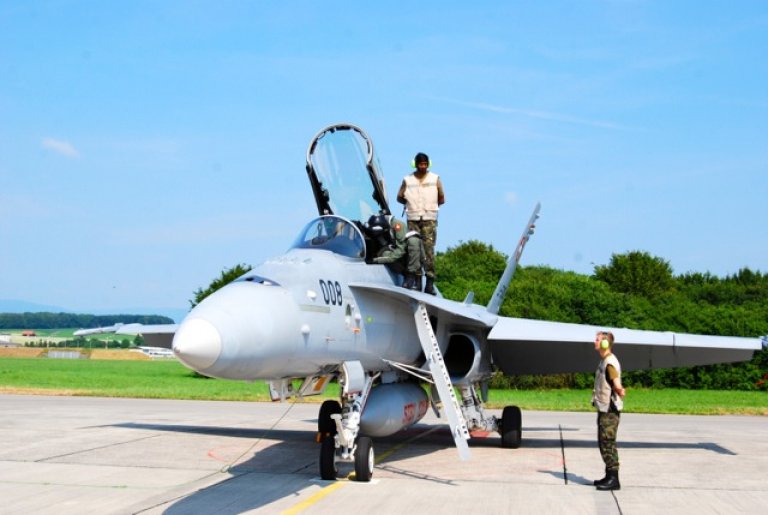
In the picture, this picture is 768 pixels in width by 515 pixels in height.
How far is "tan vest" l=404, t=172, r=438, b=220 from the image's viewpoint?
12992 mm

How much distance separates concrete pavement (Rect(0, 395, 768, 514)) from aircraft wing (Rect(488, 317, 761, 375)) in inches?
51.8

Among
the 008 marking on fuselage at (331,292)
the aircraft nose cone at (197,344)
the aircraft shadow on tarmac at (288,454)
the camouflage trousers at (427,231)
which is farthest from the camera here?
the camouflage trousers at (427,231)

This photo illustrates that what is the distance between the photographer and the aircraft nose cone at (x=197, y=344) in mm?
6812

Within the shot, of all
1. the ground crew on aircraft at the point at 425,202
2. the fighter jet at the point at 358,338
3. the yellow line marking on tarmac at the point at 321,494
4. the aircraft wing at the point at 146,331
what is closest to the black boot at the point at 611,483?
the fighter jet at the point at 358,338

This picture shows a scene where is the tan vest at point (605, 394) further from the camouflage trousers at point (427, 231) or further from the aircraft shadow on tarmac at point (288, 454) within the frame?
the camouflage trousers at point (427, 231)

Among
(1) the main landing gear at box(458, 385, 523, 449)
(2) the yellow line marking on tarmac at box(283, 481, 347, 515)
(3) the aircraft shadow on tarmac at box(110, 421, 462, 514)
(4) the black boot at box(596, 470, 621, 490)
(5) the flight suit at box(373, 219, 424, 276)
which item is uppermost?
(5) the flight suit at box(373, 219, 424, 276)

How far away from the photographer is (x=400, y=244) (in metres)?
11.7

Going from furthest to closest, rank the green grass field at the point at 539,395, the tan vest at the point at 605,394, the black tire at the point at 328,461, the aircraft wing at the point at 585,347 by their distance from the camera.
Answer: the green grass field at the point at 539,395
the aircraft wing at the point at 585,347
the black tire at the point at 328,461
the tan vest at the point at 605,394

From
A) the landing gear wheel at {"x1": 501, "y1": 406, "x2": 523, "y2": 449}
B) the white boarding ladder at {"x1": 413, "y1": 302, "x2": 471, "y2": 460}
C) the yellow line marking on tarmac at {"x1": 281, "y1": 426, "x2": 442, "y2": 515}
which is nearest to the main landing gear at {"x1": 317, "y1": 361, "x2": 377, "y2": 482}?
the yellow line marking on tarmac at {"x1": 281, "y1": 426, "x2": 442, "y2": 515}

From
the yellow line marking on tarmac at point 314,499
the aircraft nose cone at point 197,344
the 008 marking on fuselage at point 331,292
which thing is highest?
the 008 marking on fuselage at point 331,292

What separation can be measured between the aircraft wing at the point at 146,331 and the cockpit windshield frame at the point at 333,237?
15.8ft

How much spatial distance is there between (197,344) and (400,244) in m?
5.23

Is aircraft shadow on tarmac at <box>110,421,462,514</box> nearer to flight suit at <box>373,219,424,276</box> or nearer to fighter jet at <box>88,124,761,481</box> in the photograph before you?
fighter jet at <box>88,124,761,481</box>

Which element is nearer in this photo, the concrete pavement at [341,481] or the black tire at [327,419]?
the concrete pavement at [341,481]
